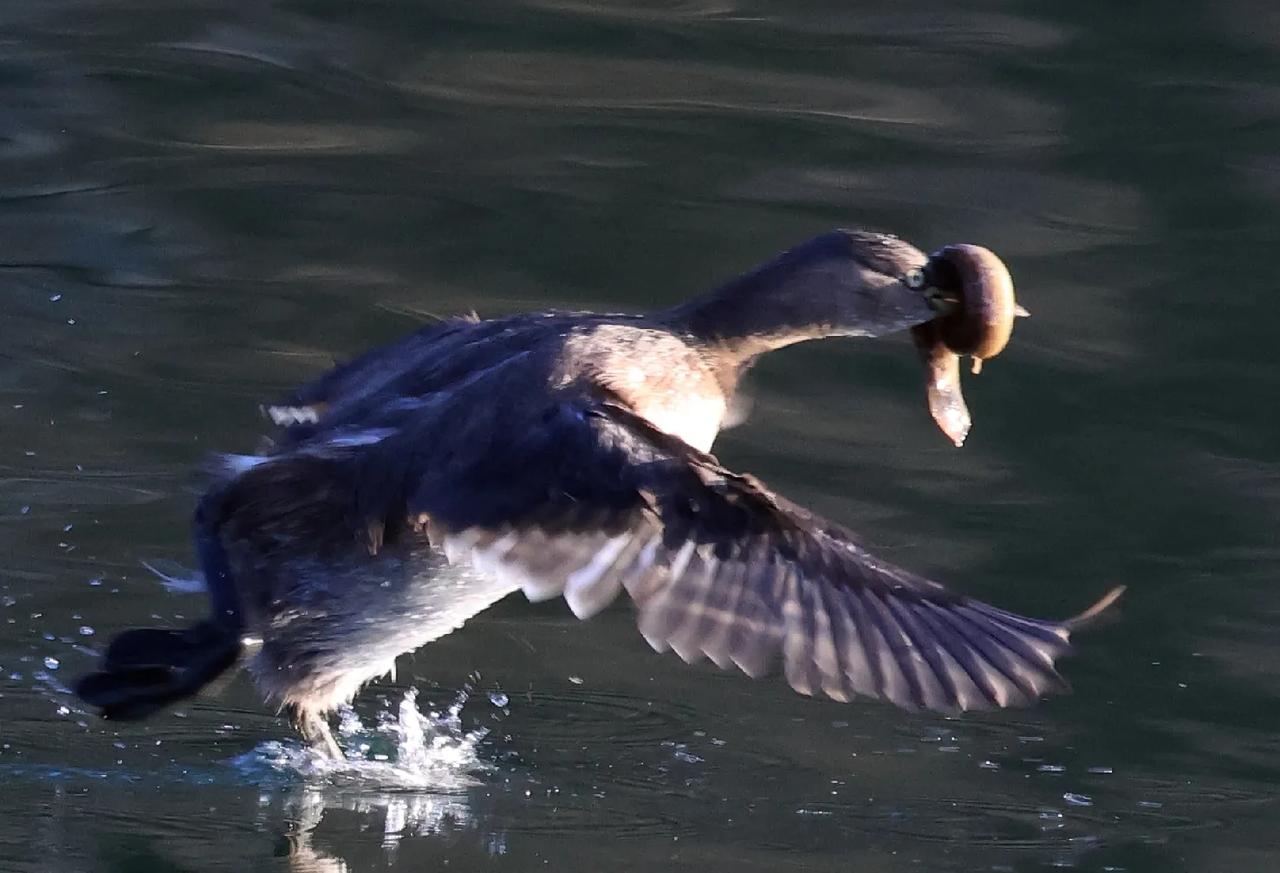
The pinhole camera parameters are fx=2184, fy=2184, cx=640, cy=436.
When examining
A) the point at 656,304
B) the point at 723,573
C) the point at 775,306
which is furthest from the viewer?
the point at 656,304

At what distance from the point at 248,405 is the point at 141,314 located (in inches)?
29.9

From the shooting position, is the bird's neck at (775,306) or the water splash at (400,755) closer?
the bird's neck at (775,306)

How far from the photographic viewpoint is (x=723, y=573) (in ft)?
12.3

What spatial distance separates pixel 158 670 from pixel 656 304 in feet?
8.24

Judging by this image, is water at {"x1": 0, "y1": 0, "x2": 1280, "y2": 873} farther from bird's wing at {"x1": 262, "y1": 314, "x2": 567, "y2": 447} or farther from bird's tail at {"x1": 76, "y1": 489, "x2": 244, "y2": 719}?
bird's wing at {"x1": 262, "y1": 314, "x2": 567, "y2": 447}

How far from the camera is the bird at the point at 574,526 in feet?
12.0

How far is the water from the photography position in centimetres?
436

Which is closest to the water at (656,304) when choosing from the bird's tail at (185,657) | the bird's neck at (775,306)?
the bird's tail at (185,657)

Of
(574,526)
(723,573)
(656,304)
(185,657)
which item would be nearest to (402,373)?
(185,657)

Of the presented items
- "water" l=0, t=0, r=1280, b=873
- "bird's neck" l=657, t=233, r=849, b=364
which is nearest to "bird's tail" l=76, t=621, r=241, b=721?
"water" l=0, t=0, r=1280, b=873

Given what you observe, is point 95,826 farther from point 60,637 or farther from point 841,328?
point 841,328

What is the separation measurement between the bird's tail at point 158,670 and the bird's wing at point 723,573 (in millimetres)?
887

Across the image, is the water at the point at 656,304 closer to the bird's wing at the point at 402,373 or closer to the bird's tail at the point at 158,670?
the bird's tail at the point at 158,670

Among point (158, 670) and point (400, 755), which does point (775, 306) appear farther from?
point (158, 670)
